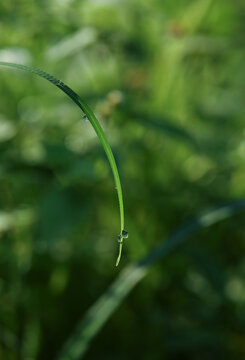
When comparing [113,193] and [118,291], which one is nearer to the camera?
[118,291]

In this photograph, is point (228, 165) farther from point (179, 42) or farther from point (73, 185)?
point (73, 185)

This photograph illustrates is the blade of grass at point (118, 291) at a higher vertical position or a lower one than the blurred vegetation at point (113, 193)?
lower

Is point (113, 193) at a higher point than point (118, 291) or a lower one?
higher

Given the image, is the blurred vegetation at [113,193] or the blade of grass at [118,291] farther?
the blurred vegetation at [113,193]

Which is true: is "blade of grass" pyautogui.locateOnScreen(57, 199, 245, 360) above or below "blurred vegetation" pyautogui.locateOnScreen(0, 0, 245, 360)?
below

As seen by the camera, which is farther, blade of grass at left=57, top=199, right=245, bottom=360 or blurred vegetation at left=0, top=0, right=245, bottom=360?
blurred vegetation at left=0, top=0, right=245, bottom=360

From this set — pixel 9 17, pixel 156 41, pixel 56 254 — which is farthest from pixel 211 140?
pixel 9 17
